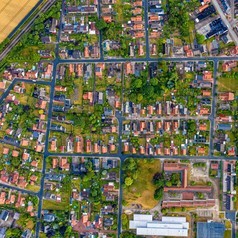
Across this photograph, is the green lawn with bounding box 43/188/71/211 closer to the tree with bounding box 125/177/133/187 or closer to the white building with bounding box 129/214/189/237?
the tree with bounding box 125/177/133/187

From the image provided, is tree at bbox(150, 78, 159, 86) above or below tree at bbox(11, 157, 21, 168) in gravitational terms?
above

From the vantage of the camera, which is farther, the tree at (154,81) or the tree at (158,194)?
the tree at (154,81)

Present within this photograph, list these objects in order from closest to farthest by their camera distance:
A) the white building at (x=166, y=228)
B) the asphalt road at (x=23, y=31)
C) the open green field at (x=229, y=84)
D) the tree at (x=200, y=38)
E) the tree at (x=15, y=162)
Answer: the white building at (x=166, y=228) < the tree at (x=200, y=38) < the open green field at (x=229, y=84) < the tree at (x=15, y=162) < the asphalt road at (x=23, y=31)

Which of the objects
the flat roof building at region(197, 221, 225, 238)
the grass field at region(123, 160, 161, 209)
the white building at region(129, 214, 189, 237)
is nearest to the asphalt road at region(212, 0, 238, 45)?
the grass field at region(123, 160, 161, 209)

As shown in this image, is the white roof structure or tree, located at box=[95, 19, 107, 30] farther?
tree, located at box=[95, 19, 107, 30]

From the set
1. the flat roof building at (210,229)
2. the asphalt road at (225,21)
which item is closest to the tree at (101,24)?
the asphalt road at (225,21)

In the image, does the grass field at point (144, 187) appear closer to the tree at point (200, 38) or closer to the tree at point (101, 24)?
the tree at point (200, 38)

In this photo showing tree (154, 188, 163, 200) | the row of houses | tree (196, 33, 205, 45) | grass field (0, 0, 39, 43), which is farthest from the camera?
grass field (0, 0, 39, 43)

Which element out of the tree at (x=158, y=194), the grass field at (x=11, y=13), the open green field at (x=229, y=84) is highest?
the grass field at (x=11, y=13)

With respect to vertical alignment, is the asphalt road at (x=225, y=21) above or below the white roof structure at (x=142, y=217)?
above
